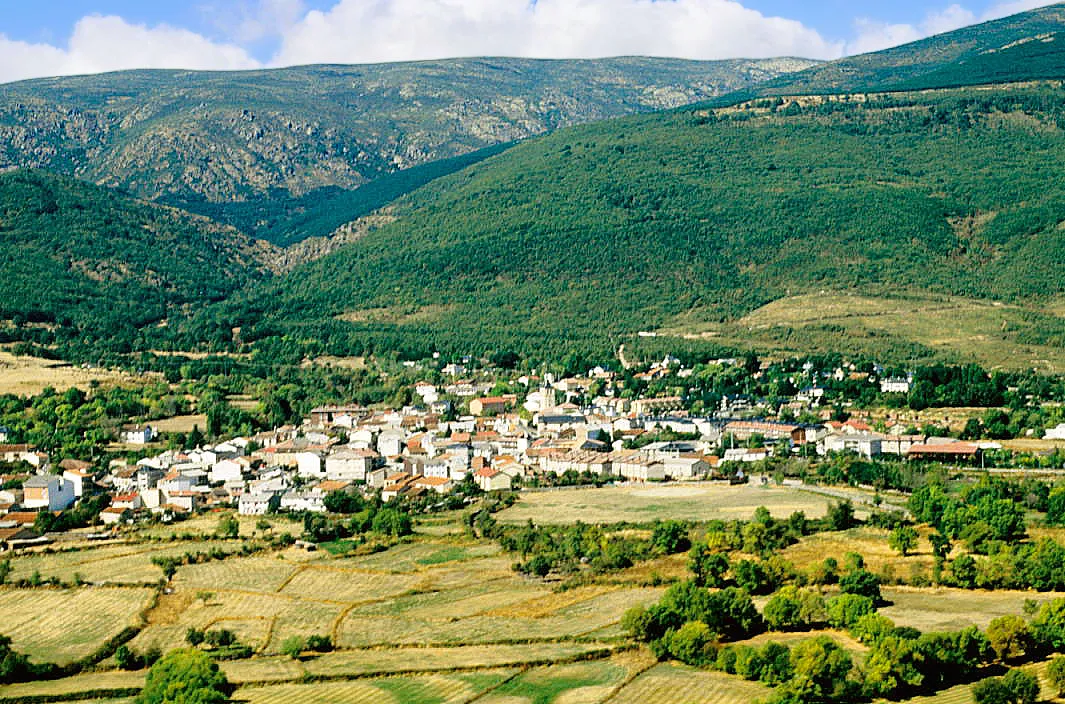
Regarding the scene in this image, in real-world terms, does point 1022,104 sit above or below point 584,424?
above

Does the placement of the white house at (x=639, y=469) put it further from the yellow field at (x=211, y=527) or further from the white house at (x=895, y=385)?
the white house at (x=895, y=385)

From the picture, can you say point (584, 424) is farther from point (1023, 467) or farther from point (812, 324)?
point (812, 324)

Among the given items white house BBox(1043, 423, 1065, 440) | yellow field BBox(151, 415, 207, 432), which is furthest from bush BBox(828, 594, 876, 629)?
yellow field BBox(151, 415, 207, 432)

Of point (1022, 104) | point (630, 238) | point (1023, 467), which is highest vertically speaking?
point (1022, 104)

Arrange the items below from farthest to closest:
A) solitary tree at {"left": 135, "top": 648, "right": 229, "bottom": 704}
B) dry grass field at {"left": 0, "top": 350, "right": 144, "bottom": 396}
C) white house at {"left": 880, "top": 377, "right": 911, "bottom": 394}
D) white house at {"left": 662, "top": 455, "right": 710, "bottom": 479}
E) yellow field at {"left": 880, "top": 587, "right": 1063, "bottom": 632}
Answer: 1. dry grass field at {"left": 0, "top": 350, "right": 144, "bottom": 396}
2. white house at {"left": 880, "top": 377, "right": 911, "bottom": 394}
3. white house at {"left": 662, "top": 455, "right": 710, "bottom": 479}
4. yellow field at {"left": 880, "top": 587, "right": 1063, "bottom": 632}
5. solitary tree at {"left": 135, "top": 648, "right": 229, "bottom": 704}

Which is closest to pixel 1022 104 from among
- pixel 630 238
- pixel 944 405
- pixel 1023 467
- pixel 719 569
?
pixel 630 238

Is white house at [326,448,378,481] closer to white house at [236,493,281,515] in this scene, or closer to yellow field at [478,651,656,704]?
white house at [236,493,281,515]
